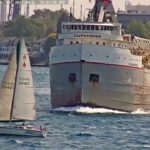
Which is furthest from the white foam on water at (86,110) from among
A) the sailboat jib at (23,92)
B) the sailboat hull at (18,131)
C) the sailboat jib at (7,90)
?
the sailboat hull at (18,131)

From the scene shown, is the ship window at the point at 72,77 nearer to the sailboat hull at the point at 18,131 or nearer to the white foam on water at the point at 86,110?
the white foam on water at the point at 86,110

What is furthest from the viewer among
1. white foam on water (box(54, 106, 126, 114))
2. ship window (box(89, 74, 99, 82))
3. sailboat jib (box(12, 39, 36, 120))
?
ship window (box(89, 74, 99, 82))

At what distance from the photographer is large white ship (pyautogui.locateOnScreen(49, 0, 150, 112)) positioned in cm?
10725

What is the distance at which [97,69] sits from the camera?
107m

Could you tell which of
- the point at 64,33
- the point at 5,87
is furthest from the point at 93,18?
the point at 5,87

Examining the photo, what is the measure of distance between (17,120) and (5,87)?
2200 mm

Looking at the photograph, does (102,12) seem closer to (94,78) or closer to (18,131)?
(94,78)

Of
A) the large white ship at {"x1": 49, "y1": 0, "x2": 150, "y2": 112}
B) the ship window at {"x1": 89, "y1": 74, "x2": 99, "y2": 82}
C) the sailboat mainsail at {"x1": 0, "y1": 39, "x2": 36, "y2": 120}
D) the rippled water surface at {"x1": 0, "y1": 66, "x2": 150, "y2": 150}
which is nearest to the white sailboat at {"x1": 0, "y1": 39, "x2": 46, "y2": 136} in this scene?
the sailboat mainsail at {"x1": 0, "y1": 39, "x2": 36, "y2": 120}

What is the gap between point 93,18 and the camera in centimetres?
11719

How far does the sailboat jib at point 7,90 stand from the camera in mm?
85625

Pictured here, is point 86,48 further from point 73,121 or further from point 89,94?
point 73,121

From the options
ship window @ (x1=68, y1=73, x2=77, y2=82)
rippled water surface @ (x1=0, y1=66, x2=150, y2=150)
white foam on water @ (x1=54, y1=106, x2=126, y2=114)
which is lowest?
white foam on water @ (x1=54, y1=106, x2=126, y2=114)

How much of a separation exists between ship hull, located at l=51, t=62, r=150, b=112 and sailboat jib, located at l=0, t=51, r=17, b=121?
68.6 ft

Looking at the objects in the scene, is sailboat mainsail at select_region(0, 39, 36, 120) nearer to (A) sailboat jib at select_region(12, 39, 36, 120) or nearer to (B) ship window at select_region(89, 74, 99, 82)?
(A) sailboat jib at select_region(12, 39, 36, 120)
